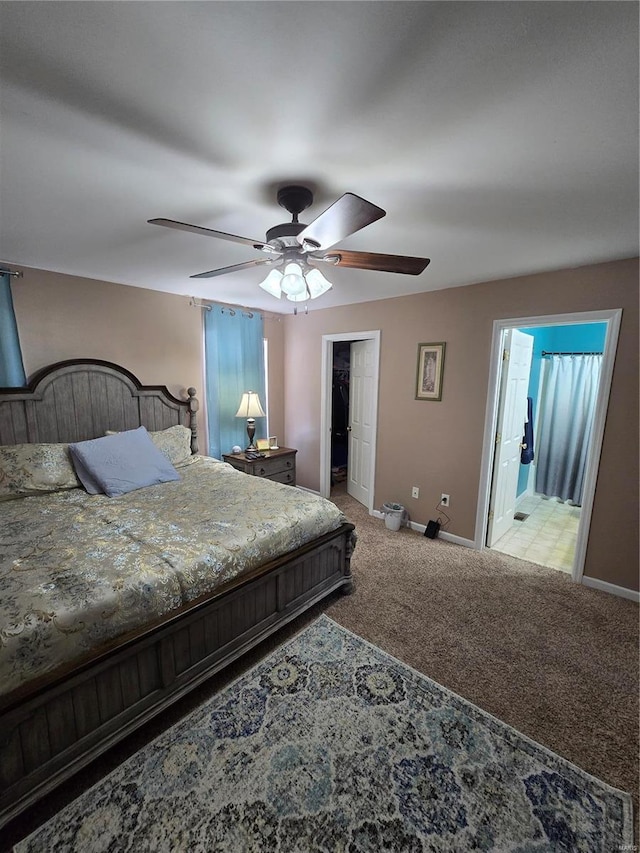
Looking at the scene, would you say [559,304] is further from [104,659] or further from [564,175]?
Result: [104,659]

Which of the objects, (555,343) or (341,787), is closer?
(341,787)

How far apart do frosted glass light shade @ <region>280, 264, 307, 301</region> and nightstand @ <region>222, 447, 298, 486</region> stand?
2217mm

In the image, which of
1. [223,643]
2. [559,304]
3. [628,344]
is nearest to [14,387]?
[223,643]

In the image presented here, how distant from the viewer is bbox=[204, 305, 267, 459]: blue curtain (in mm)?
3877

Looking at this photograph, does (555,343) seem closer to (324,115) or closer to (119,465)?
(324,115)

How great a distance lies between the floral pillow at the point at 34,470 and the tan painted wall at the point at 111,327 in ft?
2.28

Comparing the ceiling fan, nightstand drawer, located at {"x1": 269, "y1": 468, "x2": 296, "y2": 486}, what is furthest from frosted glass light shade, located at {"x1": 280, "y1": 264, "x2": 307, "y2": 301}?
nightstand drawer, located at {"x1": 269, "y1": 468, "x2": 296, "y2": 486}

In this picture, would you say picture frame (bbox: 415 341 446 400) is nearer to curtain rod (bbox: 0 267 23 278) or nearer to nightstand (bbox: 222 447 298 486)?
nightstand (bbox: 222 447 298 486)

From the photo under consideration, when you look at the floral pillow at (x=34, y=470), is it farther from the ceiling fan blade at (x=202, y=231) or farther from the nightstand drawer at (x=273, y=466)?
the ceiling fan blade at (x=202, y=231)

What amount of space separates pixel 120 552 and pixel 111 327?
2.31m

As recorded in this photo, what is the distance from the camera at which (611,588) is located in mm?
2629

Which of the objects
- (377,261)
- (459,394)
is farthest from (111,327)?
(459,394)

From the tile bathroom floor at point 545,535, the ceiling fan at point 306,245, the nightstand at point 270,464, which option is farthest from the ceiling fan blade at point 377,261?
the tile bathroom floor at point 545,535

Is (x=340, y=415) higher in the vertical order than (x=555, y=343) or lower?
lower
